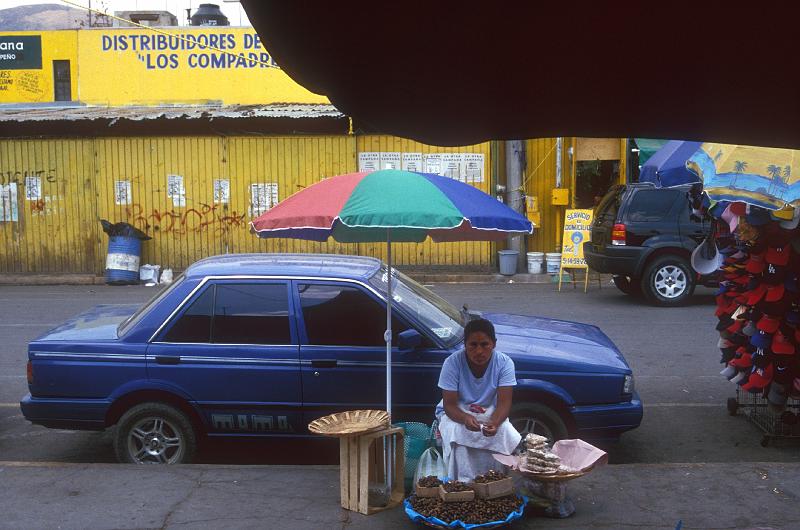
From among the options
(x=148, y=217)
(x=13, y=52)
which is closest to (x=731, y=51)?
(x=148, y=217)

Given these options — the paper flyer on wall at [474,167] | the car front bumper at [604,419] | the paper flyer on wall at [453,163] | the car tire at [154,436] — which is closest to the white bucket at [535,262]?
the paper flyer on wall at [474,167]

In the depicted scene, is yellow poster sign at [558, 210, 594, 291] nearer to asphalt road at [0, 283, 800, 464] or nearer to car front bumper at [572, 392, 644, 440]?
asphalt road at [0, 283, 800, 464]

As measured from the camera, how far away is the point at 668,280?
1367 cm

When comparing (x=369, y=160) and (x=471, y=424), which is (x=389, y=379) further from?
(x=369, y=160)

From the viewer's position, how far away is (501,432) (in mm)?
5238

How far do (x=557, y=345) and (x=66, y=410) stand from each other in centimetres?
353

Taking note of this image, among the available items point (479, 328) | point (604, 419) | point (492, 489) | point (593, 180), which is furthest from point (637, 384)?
point (593, 180)

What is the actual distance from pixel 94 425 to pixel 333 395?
1.70m

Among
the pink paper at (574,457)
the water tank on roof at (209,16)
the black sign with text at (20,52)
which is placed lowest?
the pink paper at (574,457)

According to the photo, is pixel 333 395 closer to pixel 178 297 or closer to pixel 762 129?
pixel 178 297

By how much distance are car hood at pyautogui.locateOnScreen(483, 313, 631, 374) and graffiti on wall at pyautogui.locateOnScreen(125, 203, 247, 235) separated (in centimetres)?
1189

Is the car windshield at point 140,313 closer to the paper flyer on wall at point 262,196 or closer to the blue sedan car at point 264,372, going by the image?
the blue sedan car at point 264,372

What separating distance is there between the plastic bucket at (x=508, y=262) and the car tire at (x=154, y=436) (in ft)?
39.5

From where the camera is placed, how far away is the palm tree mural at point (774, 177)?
19.2 ft
